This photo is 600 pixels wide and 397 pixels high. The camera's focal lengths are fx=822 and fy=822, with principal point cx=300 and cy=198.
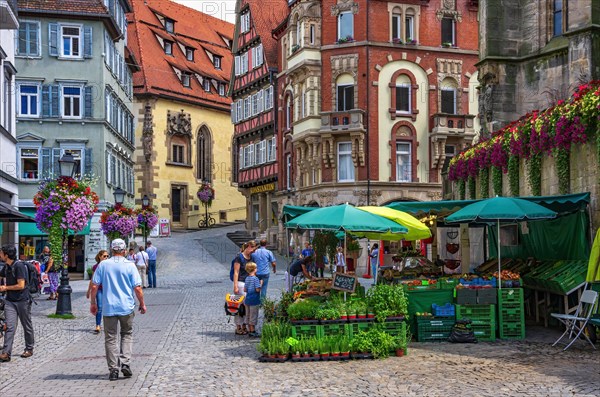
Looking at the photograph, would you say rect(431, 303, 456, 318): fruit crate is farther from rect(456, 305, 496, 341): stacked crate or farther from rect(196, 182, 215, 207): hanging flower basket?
rect(196, 182, 215, 207): hanging flower basket

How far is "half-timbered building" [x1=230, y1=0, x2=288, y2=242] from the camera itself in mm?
49500

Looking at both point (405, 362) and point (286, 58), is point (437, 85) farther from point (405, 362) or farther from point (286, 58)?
point (405, 362)

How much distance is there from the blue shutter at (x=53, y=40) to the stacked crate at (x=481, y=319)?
29068 millimetres

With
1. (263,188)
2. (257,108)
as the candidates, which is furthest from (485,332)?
(257,108)

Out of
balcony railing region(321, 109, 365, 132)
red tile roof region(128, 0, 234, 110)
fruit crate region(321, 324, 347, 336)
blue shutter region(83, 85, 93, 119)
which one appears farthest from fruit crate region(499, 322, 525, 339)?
red tile roof region(128, 0, 234, 110)

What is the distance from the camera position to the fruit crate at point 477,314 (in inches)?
555

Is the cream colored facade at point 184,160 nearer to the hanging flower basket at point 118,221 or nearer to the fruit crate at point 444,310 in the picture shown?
the hanging flower basket at point 118,221

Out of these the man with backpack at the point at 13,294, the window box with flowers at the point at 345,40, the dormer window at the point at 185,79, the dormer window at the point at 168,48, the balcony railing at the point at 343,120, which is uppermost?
the dormer window at the point at 168,48

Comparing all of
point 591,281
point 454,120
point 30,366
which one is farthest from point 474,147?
point 454,120

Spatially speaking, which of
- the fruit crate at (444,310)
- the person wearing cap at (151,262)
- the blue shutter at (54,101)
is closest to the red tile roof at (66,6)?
the blue shutter at (54,101)

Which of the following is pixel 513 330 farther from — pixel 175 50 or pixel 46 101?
pixel 175 50

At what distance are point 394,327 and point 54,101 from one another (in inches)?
1153

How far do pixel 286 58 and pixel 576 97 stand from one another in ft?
102

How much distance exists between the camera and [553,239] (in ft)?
56.3
